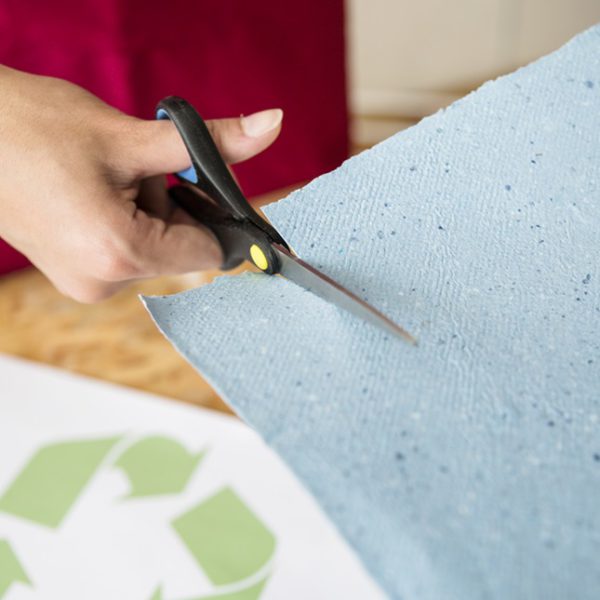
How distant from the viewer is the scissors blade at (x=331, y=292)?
300 millimetres

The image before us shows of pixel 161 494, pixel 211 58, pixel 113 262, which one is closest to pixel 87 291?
pixel 113 262

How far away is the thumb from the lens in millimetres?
425

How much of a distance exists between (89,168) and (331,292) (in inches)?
7.4

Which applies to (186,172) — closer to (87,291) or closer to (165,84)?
(87,291)

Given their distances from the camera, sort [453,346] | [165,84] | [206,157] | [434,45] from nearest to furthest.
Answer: [453,346], [206,157], [165,84], [434,45]

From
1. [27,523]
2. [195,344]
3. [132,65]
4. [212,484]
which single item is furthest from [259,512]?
[132,65]

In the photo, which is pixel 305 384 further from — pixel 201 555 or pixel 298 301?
pixel 201 555

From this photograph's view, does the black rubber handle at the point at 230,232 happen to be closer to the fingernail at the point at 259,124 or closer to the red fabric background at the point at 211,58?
the fingernail at the point at 259,124

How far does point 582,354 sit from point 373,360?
3.3 inches

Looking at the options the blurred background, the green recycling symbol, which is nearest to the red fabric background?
the blurred background

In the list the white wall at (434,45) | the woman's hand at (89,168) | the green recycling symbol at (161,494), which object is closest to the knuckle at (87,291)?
the woman's hand at (89,168)

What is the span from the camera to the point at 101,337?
2.26 feet

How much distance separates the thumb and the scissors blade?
0.37 ft

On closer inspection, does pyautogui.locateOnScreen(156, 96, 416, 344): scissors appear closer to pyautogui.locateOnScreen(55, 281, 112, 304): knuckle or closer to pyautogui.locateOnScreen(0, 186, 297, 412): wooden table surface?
pyautogui.locateOnScreen(55, 281, 112, 304): knuckle
